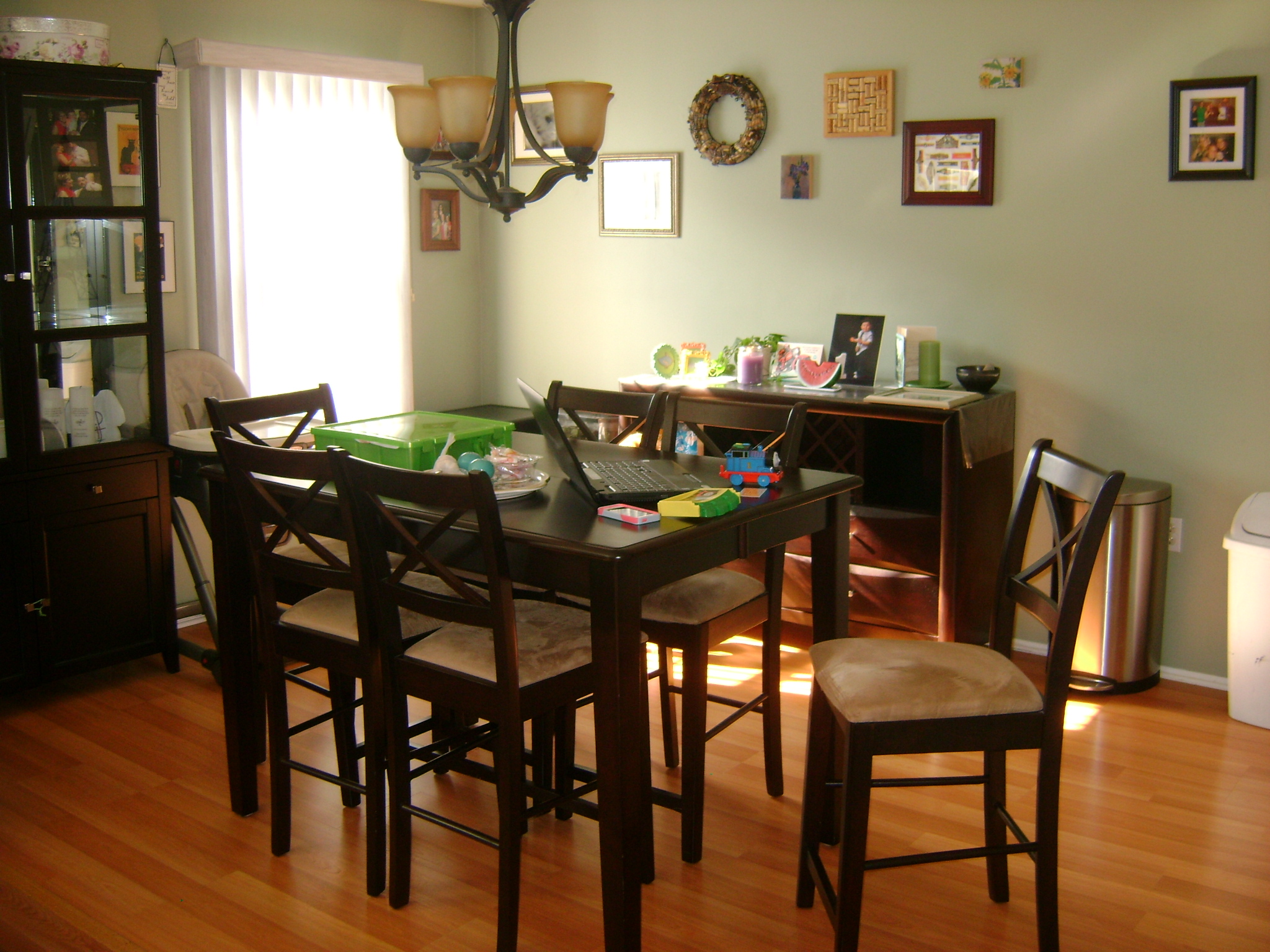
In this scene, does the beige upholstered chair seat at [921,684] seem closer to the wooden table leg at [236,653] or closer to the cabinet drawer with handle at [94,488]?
the wooden table leg at [236,653]

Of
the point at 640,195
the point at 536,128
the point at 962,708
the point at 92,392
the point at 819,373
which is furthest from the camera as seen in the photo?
the point at 536,128

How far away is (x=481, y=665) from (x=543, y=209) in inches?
121

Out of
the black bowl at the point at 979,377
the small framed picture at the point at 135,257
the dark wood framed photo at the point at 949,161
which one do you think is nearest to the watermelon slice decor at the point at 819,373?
the black bowl at the point at 979,377

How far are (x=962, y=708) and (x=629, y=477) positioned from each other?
898mm

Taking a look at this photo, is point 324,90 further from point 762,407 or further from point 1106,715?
point 1106,715

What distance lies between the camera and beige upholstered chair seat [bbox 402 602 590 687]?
2.26 meters

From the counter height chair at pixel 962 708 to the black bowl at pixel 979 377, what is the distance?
143cm

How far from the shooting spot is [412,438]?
104 inches

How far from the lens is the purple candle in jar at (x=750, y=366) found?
13.2 ft

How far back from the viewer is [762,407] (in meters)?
2.91

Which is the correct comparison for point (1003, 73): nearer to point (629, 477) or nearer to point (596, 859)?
point (629, 477)

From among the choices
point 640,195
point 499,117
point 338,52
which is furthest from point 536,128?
point 499,117

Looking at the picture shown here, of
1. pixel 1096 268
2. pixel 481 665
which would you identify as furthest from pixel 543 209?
pixel 481 665

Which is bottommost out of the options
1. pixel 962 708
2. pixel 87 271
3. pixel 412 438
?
pixel 962 708
